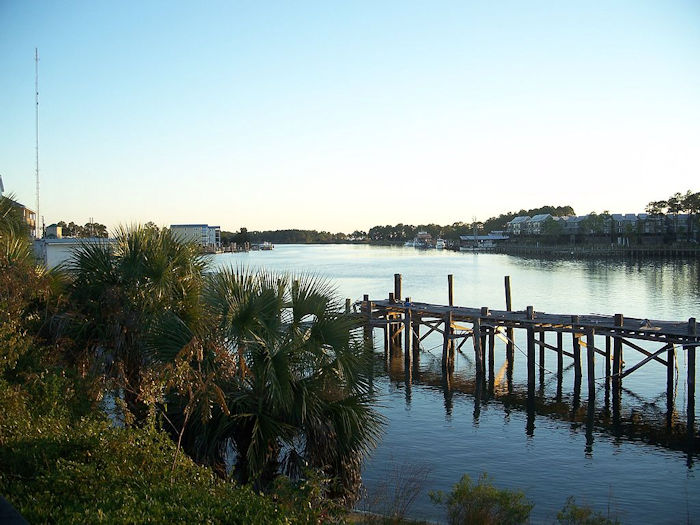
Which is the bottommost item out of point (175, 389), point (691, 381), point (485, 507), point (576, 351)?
point (691, 381)

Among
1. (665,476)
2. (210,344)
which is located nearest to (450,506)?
(210,344)

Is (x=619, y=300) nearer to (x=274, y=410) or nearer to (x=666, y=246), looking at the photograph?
(x=274, y=410)

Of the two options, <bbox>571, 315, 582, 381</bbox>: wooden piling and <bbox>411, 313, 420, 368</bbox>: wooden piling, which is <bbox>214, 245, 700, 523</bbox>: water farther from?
<bbox>571, 315, 582, 381</bbox>: wooden piling

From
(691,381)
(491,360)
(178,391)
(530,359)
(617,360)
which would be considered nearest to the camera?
(178,391)

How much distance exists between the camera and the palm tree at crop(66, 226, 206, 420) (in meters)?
12.1

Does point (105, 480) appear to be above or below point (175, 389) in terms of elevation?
below

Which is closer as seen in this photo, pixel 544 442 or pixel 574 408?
pixel 544 442

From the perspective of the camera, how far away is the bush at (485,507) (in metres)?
9.90

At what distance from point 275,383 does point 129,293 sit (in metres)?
3.57

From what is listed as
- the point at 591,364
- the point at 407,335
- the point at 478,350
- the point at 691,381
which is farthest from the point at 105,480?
the point at 407,335

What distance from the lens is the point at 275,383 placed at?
34.8 feet

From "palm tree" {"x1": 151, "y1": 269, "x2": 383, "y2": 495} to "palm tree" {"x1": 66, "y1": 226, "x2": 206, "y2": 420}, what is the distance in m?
1.00

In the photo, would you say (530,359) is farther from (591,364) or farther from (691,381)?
(691,381)

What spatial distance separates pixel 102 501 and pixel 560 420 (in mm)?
17852
